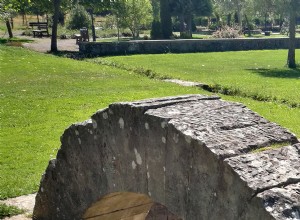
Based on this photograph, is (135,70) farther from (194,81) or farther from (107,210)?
(107,210)

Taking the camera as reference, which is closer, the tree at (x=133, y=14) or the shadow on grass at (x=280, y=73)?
the shadow on grass at (x=280, y=73)

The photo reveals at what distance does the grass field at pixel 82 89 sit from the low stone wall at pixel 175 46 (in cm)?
196

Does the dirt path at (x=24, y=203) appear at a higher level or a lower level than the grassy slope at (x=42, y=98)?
higher

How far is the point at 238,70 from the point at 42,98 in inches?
Result: 387

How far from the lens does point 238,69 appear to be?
74.6ft

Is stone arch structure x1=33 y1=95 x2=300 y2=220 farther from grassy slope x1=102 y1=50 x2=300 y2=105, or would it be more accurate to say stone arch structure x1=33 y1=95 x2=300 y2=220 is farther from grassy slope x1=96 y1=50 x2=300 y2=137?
grassy slope x1=102 y1=50 x2=300 y2=105

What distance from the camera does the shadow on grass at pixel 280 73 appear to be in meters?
20.9

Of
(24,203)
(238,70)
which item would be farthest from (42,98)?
(238,70)

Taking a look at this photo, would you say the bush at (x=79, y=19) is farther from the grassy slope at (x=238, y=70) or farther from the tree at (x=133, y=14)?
the grassy slope at (x=238, y=70)

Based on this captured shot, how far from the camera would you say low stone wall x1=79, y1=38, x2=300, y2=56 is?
2844cm

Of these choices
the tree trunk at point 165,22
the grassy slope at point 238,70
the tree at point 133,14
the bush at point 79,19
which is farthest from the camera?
the bush at point 79,19

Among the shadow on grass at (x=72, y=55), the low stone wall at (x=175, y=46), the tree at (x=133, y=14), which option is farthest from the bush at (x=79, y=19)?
the low stone wall at (x=175, y=46)

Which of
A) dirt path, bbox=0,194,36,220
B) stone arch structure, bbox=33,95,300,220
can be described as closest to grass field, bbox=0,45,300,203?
dirt path, bbox=0,194,36,220

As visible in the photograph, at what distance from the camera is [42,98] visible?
15648 mm
